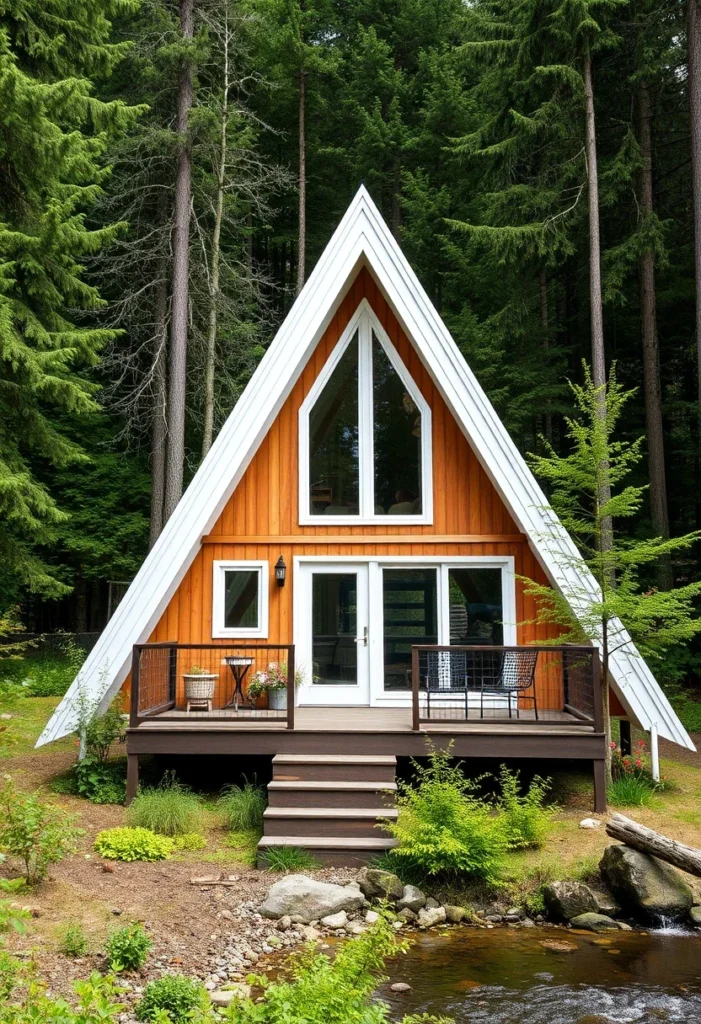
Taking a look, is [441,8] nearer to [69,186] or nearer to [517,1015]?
[69,186]

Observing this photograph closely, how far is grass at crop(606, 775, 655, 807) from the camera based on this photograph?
9867 millimetres

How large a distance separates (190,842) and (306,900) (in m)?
1.94

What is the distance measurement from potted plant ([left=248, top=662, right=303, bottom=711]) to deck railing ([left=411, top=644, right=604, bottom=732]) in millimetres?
1737

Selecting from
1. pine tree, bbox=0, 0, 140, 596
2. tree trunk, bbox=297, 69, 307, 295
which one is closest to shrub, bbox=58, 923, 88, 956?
pine tree, bbox=0, 0, 140, 596

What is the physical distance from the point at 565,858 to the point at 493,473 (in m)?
4.48

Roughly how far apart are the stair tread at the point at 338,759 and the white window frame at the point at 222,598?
2.47 meters

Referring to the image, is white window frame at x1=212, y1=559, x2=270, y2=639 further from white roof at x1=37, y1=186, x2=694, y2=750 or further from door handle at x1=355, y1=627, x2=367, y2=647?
door handle at x1=355, y1=627, x2=367, y2=647

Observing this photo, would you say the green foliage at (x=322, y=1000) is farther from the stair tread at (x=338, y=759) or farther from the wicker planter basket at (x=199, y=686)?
the wicker planter basket at (x=199, y=686)

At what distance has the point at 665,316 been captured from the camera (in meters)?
21.4

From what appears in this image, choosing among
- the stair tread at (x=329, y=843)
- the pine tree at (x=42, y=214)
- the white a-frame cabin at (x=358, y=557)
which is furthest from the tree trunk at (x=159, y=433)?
the stair tread at (x=329, y=843)

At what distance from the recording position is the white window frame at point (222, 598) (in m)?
11.6

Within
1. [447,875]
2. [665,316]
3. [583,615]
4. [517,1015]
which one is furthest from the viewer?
[665,316]

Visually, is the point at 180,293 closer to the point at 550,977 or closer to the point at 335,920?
the point at 335,920

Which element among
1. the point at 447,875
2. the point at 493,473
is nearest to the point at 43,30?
the point at 493,473
